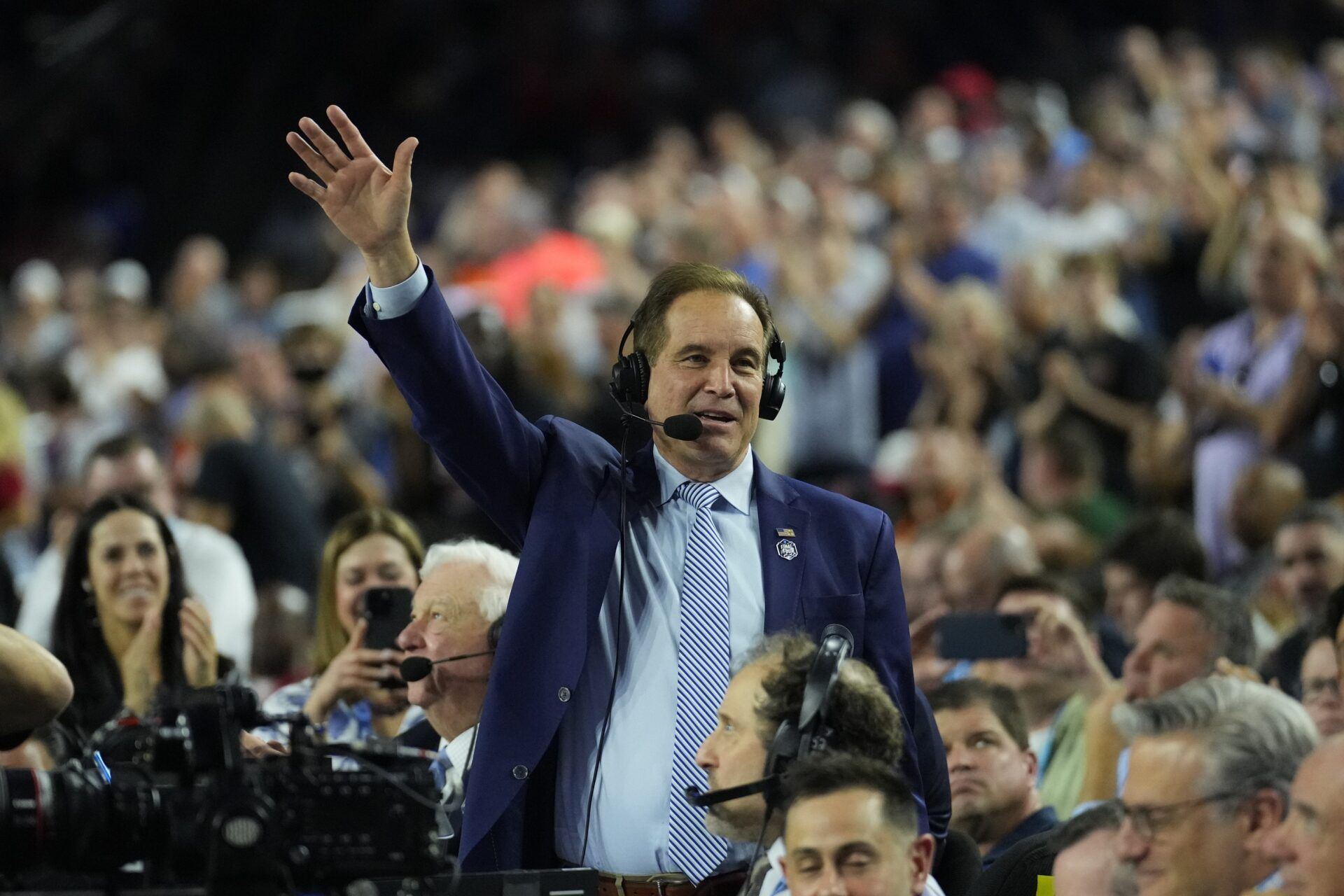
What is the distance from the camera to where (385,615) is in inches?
171

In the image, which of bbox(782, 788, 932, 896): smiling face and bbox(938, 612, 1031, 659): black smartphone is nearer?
bbox(782, 788, 932, 896): smiling face

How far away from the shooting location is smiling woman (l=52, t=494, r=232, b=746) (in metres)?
4.89

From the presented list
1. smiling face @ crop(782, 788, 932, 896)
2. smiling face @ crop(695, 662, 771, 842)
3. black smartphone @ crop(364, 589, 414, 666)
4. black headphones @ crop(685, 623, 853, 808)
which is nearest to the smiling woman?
black smartphone @ crop(364, 589, 414, 666)

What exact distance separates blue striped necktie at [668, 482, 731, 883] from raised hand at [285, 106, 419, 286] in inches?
25.7

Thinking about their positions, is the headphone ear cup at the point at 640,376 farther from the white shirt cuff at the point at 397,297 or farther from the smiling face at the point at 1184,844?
the smiling face at the point at 1184,844

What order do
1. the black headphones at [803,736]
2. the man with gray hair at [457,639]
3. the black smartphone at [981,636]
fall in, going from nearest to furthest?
the black headphones at [803,736] < the man with gray hair at [457,639] < the black smartphone at [981,636]

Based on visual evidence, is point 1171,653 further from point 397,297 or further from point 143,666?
point 143,666

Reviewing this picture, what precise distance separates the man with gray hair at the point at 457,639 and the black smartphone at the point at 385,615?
329 mm

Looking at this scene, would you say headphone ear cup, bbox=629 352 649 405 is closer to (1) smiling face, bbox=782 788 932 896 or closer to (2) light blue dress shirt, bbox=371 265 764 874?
(2) light blue dress shirt, bbox=371 265 764 874

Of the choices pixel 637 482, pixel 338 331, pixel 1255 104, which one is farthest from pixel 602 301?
pixel 637 482

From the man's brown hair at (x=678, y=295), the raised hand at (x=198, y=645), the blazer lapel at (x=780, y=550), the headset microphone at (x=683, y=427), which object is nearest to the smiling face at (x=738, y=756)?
the blazer lapel at (x=780, y=550)

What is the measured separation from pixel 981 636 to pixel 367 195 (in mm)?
2146

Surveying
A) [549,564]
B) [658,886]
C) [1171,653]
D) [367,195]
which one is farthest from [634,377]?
[1171,653]

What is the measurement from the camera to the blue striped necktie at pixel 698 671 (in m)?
3.32
